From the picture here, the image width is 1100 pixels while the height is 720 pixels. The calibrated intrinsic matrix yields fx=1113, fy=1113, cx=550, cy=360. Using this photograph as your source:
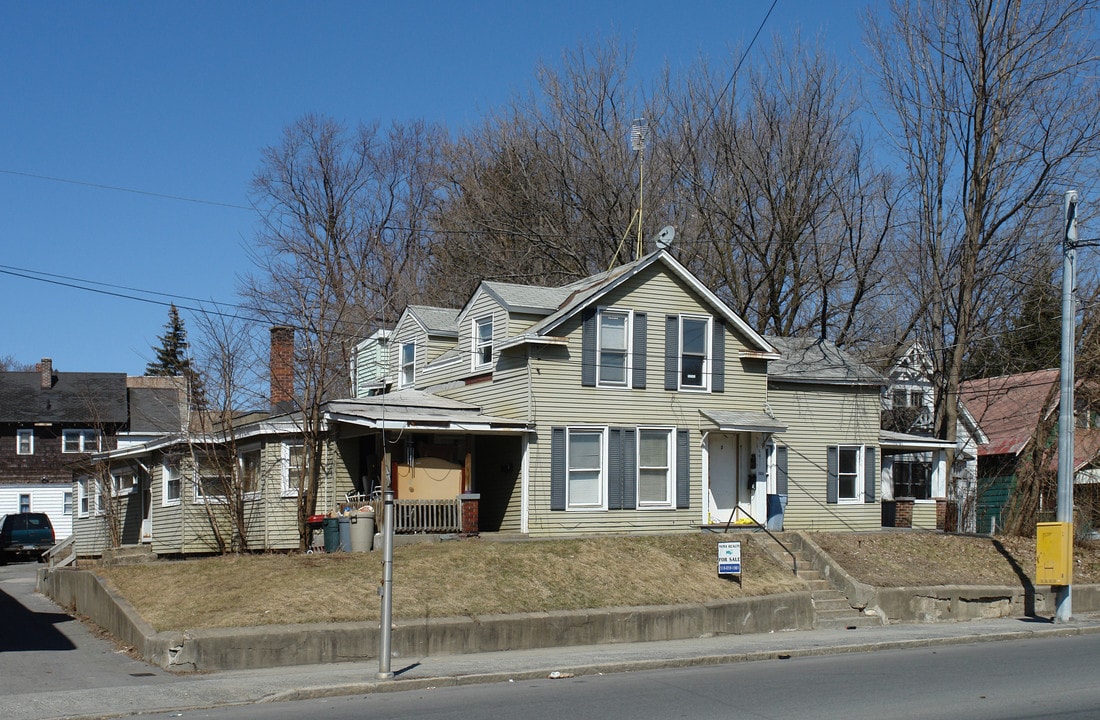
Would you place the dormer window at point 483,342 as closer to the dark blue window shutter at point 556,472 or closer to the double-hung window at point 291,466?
the dark blue window shutter at point 556,472

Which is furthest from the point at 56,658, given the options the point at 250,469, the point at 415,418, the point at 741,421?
the point at 741,421

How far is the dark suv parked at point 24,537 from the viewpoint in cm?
3806

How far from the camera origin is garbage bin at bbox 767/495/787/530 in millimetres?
28266

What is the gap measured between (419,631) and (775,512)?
1373 cm

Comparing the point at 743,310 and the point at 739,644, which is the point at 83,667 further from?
the point at 743,310

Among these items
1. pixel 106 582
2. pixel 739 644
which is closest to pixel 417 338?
pixel 106 582

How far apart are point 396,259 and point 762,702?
1640 inches

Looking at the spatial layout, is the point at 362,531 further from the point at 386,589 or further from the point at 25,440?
the point at 25,440

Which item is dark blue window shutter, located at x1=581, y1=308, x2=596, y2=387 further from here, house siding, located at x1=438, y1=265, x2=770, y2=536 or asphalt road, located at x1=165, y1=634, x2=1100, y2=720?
asphalt road, located at x1=165, y1=634, x2=1100, y2=720

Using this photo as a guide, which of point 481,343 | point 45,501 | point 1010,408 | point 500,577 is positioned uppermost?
point 481,343

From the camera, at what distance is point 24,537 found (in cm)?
3834

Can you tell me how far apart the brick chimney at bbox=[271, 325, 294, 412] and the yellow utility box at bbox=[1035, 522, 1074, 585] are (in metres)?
16.7

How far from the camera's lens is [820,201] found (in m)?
39.6

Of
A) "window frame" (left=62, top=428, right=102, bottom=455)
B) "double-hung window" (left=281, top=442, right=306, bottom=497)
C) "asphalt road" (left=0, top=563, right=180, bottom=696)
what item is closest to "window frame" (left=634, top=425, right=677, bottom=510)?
"double-hung window" (left=281, top=442, right=306, bottom=497)
